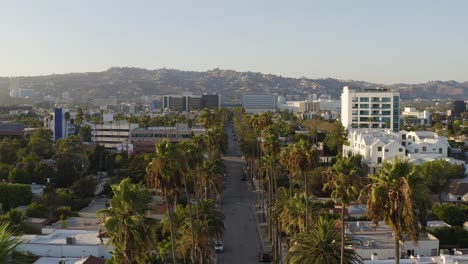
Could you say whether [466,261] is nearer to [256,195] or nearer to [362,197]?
[362,197]

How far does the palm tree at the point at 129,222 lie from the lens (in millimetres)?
22844

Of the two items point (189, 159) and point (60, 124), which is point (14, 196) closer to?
point (189, 159)

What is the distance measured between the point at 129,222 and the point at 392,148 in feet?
226

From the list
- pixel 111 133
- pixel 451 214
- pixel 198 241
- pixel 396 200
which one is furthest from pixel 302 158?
pixel 111 133

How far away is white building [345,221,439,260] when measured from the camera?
36531 millimetres

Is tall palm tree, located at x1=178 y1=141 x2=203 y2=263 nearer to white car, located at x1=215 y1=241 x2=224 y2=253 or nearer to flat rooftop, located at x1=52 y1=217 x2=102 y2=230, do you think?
white car, located at x1=215 y1=241 x2=224 y2=253

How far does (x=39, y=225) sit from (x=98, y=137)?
243 ft

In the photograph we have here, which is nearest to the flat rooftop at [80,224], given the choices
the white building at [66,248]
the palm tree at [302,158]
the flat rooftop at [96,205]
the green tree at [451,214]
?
the flat rooftop at [96,205]

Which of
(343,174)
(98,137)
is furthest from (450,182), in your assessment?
(98,137)

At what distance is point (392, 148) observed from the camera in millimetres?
84688

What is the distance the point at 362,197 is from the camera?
22812mm

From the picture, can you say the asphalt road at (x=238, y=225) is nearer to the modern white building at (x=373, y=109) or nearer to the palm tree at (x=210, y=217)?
the palm tree at (x=210, y=217)

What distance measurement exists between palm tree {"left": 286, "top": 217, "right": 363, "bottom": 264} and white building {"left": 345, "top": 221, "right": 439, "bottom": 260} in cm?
901

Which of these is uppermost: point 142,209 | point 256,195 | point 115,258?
point 142,209
